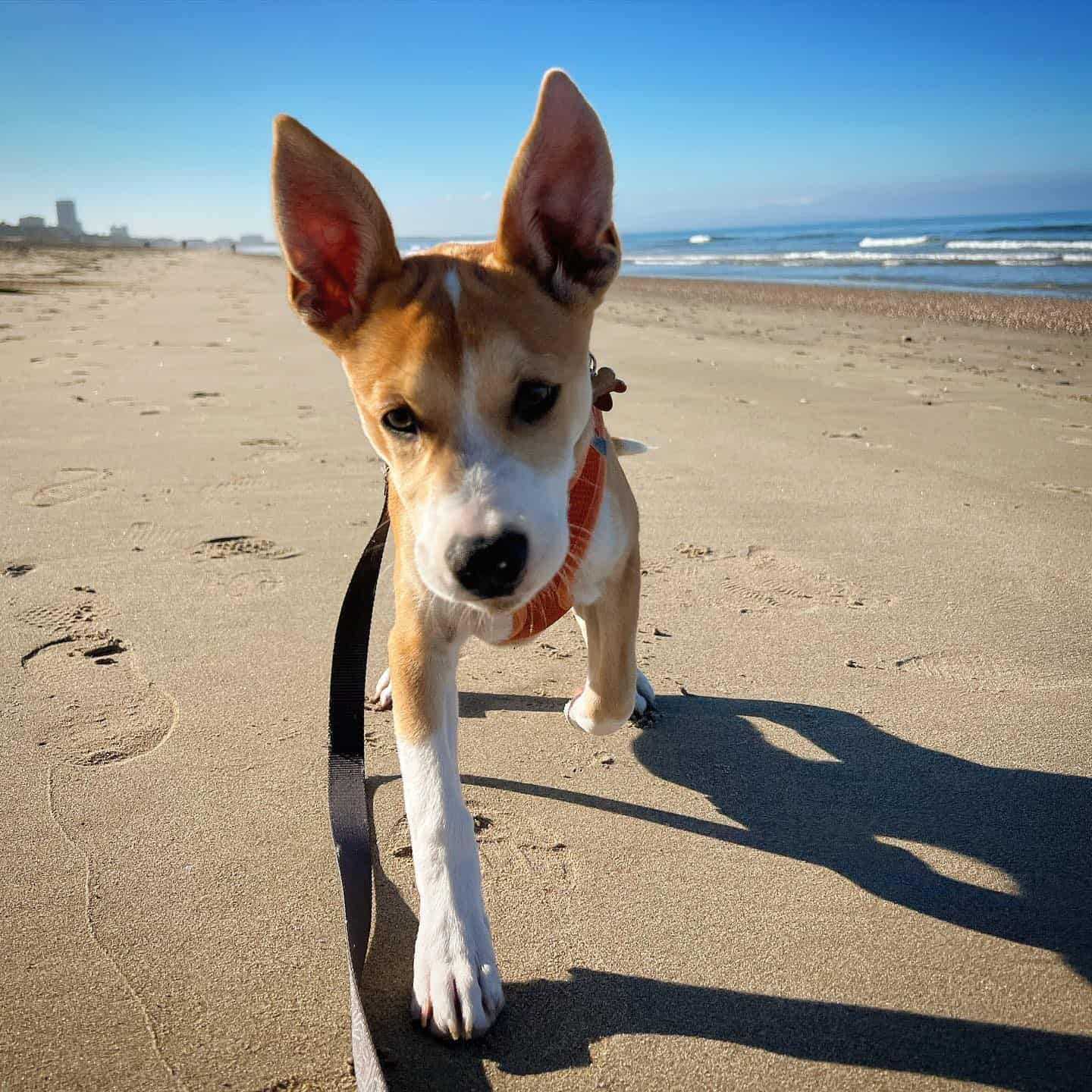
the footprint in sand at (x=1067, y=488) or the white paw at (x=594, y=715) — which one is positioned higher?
the footprint in sand at (x=1067, y=488)

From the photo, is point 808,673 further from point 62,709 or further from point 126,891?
point 62,709

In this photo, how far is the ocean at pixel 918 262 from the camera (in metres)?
19.5

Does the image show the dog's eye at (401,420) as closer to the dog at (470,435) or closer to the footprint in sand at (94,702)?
the dog at (470,435)

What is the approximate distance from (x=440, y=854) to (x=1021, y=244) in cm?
3613

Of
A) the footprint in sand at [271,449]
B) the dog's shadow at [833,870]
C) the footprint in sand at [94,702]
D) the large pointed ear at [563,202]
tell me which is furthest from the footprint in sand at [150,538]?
the large pointed ear at [563,202]

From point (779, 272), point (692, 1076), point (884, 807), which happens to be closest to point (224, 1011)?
point (692, 1076)

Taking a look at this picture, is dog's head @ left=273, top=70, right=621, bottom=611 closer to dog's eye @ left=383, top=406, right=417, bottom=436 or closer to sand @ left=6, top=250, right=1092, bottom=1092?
dog's eye @ left=383, top=406, right=417, bottom=436

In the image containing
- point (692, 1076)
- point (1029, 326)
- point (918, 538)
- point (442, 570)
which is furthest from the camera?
point (1029, 326)

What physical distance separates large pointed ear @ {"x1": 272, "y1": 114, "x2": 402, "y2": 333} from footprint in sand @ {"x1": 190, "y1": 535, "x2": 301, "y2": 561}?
1800mm

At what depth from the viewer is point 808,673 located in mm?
3174

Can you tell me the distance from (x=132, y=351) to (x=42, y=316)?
424 centimetres

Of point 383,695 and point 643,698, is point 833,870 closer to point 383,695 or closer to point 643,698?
point 643,698

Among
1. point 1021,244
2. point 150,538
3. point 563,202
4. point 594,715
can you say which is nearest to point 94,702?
point 150,538

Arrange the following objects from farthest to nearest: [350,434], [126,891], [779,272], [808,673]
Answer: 1. [779,272]
2. [350,434]
3. [808,673]
4. [126,891]
